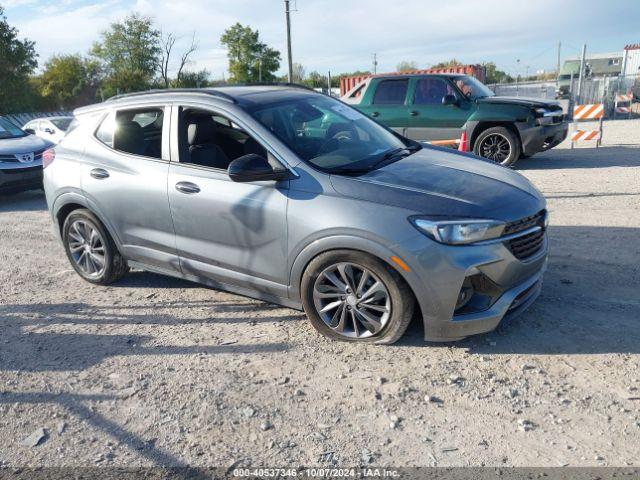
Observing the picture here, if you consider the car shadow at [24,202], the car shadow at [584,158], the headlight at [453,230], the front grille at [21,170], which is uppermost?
the headlight at [453,230]

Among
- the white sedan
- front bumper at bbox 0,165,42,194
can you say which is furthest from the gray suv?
the white sedan

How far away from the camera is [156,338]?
422 cm

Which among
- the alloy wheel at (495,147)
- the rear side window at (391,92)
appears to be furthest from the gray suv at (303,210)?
the rear side window at (391,92)

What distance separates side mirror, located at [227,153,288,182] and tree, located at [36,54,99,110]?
4873cm

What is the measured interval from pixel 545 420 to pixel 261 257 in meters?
2.18

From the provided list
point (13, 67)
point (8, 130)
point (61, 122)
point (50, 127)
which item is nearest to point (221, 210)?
point (8, 130)

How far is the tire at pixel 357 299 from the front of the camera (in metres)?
3.57

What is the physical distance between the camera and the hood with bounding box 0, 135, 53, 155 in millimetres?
9734

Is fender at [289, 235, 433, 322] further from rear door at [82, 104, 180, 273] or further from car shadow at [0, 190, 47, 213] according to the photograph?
car shadow at [0, 190, 47, 213]

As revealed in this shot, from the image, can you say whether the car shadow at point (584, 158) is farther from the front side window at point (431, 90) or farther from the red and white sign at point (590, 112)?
the front side window at point (431, 90)

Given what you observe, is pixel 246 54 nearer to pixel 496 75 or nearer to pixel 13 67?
pixel 13 67

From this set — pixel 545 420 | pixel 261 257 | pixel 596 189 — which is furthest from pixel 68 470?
pixel 596 189

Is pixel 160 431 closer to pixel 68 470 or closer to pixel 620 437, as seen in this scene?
pixel 68 470

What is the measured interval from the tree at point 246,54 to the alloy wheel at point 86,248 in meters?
47.5
